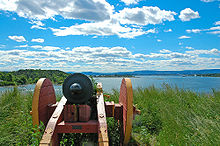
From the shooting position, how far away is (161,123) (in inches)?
216

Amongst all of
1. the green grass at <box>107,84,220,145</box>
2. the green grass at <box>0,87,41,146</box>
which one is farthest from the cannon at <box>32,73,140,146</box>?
the green grass at <box>107,84,220,145</box>

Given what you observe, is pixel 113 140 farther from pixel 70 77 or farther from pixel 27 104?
pixel 27 104

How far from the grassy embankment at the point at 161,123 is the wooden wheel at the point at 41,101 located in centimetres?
32

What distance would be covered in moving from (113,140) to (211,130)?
199 centimetres

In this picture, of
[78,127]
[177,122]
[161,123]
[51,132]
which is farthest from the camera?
[161,123]

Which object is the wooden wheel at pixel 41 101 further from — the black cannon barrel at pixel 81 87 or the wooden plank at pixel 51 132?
the black cannon barrel at pixel 81 87

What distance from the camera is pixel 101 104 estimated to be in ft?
12.8

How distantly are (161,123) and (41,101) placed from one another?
3.29 meters

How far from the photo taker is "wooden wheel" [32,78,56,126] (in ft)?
12.0

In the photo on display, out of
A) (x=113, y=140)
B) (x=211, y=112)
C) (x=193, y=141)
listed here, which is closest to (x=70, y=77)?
(x=113, y=140)

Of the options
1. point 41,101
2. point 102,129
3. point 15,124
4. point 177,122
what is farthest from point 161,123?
point 15,124

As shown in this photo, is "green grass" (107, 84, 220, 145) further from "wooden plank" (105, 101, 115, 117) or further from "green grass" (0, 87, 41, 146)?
"green grass" (0, 87, 41, 146)

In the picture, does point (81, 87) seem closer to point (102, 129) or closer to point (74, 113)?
point (74, 113)

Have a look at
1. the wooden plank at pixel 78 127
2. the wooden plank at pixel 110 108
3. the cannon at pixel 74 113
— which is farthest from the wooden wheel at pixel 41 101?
the wooden plank at pixel 110 108
